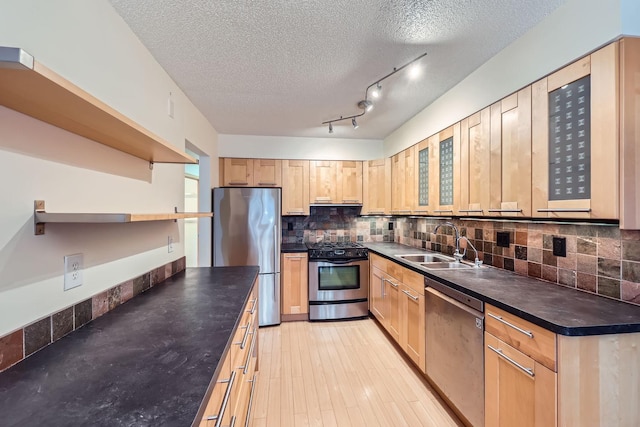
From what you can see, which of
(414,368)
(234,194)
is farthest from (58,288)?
(414,368)

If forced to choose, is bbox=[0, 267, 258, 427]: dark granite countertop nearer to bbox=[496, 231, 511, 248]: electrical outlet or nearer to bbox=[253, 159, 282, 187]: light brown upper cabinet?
bbox=[496, 231, 511, 248]: electrical outlet

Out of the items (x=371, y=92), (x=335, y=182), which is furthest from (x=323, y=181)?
(x=371, y=92)

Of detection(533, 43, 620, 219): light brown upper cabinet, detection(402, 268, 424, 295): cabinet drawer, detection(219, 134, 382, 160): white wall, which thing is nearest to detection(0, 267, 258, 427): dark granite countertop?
detection(402, 268, 424, 295): cabinet drawer

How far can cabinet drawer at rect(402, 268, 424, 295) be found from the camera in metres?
2.17

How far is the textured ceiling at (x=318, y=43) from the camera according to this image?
143cm

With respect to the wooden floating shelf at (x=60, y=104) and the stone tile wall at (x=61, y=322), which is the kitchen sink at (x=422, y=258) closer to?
the stone tile wall at (x=61, y=322)

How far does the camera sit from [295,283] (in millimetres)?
3426

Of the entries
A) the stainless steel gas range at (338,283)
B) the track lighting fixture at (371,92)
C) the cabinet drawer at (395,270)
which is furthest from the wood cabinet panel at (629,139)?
the stainless steel gas range at (338,283)

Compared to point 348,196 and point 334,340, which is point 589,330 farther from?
point 348,196

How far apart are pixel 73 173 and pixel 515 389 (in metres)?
2.22

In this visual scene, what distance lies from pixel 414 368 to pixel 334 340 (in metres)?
0.86

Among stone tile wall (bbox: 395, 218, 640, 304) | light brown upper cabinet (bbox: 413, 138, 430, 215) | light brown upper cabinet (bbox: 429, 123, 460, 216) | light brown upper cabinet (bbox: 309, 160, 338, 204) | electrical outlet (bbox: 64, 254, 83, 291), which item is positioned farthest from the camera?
light brown upper cabinet (bbox: 309, 160, 338, 204)

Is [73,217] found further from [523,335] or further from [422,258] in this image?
[422,258]

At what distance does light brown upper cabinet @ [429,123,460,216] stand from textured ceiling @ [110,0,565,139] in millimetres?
419
